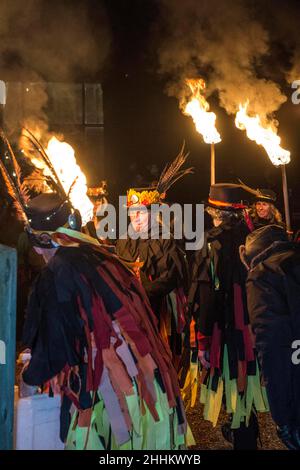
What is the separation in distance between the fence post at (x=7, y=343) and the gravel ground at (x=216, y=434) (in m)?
2.08

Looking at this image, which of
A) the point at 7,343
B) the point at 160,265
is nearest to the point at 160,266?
the point at 160,265

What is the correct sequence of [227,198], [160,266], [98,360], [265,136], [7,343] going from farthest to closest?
[265,136] < [160,266] < [227,198] < [7,343] < [98,360]

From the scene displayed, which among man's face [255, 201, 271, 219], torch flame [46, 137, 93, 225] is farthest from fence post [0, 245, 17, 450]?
man's face [255, 201, 271, 219]

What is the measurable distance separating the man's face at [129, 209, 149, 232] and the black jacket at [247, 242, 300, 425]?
266cm

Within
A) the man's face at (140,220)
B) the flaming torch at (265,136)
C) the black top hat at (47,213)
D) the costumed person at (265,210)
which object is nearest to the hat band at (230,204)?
the man's face at (140,220)

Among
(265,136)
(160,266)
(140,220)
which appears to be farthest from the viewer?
(265,136)

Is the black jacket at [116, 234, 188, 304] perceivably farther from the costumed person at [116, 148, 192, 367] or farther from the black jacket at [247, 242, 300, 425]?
the black jacket at [247, 242, 300, 425]

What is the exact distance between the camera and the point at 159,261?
5184 mm

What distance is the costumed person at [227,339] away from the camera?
4.02 m

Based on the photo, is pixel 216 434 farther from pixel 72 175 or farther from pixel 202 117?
pixel 202 117

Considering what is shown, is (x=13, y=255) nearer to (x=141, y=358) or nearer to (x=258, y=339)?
(x=141, y=358)

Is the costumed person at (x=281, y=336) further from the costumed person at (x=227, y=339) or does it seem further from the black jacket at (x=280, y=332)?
the costumed person at (x=227, y=339)

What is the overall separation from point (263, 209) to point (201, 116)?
7.98ft
